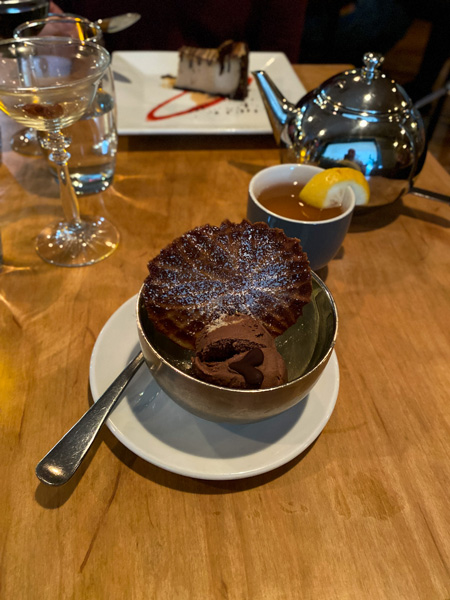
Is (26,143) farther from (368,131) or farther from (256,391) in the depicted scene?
(256,391)

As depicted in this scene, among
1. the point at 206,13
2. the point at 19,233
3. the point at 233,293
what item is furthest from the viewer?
the point at 206,13

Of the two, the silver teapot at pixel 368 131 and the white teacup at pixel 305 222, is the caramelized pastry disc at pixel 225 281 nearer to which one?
the white teacup at pixel 305 222

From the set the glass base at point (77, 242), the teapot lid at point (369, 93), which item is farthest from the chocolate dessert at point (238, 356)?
the teapot lid at point (369, 93)

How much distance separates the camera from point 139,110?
44.1 inches

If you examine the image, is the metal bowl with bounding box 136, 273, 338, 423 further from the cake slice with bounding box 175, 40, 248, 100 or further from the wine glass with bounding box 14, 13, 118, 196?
the cake slice with bounding box 175, 40, 248, 100

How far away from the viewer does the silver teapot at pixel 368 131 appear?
0.79 meters

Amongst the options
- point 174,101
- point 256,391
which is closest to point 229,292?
point 256,391

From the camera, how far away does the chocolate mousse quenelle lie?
0.48 metres

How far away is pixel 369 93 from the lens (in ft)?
2.63

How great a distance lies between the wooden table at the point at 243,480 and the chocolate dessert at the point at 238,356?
120mm

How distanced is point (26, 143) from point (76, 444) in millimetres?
785

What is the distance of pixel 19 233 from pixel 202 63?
76cm

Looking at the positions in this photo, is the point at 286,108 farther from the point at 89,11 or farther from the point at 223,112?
the point at 89,11

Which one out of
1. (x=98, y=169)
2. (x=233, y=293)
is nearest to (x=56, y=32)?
(x=98, y=169)
